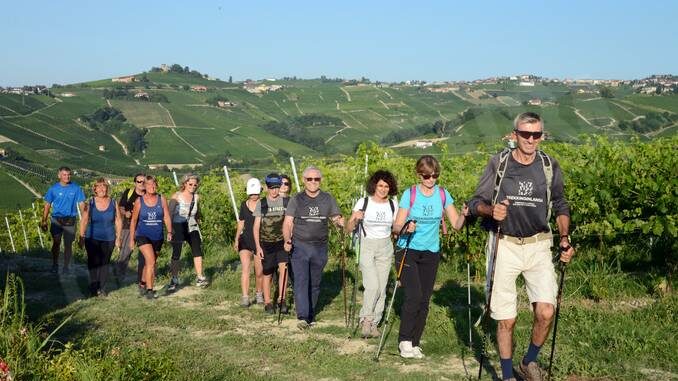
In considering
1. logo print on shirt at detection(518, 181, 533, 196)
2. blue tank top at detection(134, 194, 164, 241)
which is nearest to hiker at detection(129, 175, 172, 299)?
blue tank top at detection(134, 194, 164, 241)

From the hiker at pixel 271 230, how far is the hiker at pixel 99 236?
2727 mm

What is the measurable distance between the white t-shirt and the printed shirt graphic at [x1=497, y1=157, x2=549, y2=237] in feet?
6.94

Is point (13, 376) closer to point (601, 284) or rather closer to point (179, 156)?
point (601, 284)

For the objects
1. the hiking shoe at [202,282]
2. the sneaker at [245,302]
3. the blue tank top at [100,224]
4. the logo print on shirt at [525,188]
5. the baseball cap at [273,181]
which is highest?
the logo print on shirt at [525,188]

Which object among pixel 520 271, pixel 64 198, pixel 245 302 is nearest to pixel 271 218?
pixel 245 302

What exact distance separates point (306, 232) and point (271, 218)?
2.61 feet

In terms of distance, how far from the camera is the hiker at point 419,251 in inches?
264

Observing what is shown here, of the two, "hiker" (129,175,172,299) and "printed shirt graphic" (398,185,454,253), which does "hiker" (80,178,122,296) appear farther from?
"printed shirt graphic" (398,185,454,253)

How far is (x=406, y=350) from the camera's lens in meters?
6.65

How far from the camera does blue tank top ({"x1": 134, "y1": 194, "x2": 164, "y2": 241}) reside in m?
9.92

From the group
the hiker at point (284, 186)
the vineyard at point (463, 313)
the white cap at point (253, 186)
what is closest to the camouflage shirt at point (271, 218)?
the hiker at point (284, 186)

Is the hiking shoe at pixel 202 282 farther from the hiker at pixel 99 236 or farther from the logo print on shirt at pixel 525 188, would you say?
the logo print on shirt at pixel 525 188

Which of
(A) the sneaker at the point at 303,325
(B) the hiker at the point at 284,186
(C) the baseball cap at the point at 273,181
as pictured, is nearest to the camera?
(A) the sneaker at the point at 303,325

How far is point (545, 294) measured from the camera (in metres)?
5.39
